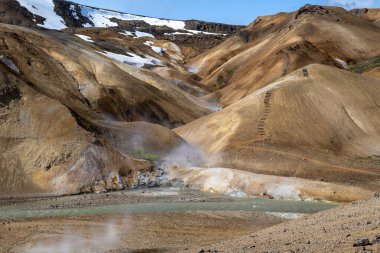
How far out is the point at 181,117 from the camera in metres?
79.4

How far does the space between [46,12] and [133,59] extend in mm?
89812

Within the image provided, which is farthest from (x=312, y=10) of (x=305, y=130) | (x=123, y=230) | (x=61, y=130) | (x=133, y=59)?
(x=123, y=230)

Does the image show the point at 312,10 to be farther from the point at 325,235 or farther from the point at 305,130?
the point at 325,235

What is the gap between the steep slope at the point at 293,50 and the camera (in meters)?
102

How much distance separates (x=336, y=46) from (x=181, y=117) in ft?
168

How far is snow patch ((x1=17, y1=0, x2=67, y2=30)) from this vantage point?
18590 centimetres

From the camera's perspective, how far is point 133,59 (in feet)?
370

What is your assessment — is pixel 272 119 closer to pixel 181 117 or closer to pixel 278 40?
pixel 181 117

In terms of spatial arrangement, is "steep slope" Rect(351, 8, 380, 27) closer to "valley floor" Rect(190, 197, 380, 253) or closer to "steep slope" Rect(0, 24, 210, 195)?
"steep slope" Rect(0, 24, 210, 195)

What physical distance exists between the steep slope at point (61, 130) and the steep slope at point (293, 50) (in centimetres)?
3108

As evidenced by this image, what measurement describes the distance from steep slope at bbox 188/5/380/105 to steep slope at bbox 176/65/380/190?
28.1m

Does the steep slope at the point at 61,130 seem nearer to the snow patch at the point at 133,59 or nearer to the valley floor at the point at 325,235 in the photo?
the valley floor at the point at 325,235

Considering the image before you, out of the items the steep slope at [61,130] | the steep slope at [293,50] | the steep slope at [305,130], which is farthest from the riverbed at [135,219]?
the steep slope at [293,50]

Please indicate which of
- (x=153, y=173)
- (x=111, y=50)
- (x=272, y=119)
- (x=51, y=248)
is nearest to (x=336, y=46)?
(x=111, y=50)
